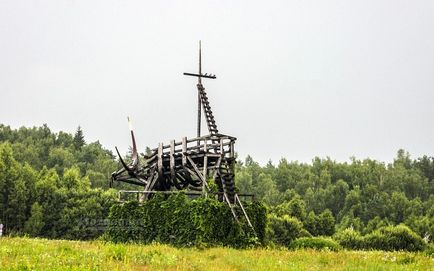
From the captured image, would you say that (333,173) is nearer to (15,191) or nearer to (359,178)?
(359,178)

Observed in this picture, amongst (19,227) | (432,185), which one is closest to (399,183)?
(432,185)

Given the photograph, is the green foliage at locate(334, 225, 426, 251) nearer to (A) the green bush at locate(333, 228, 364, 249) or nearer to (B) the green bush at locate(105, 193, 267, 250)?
(A) the green bush at locate(333, 228, 364, 249)

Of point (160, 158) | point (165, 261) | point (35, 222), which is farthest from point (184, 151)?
point (35, 222)

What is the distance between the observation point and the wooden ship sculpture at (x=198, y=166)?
31.6 m

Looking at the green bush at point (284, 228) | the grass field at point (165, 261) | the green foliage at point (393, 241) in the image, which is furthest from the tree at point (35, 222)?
the grass field at point (165, 261)

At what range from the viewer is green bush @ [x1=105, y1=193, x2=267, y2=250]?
95.2ft

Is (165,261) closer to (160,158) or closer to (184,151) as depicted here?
(184,151)

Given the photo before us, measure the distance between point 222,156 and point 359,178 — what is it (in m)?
91.6

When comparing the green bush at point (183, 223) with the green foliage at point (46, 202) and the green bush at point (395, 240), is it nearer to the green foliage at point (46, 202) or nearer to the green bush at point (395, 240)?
the green bush at point (395, 240)

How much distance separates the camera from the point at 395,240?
49.5 metres

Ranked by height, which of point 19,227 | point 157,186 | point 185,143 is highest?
point 185,143

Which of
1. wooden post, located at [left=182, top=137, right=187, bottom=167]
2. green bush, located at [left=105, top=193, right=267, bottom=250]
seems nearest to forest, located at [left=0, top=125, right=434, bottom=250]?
green bush, located at [left=105, top=193, right=267, bottom=250]

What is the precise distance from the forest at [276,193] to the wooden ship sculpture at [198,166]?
15.8ft

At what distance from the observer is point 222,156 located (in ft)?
105
